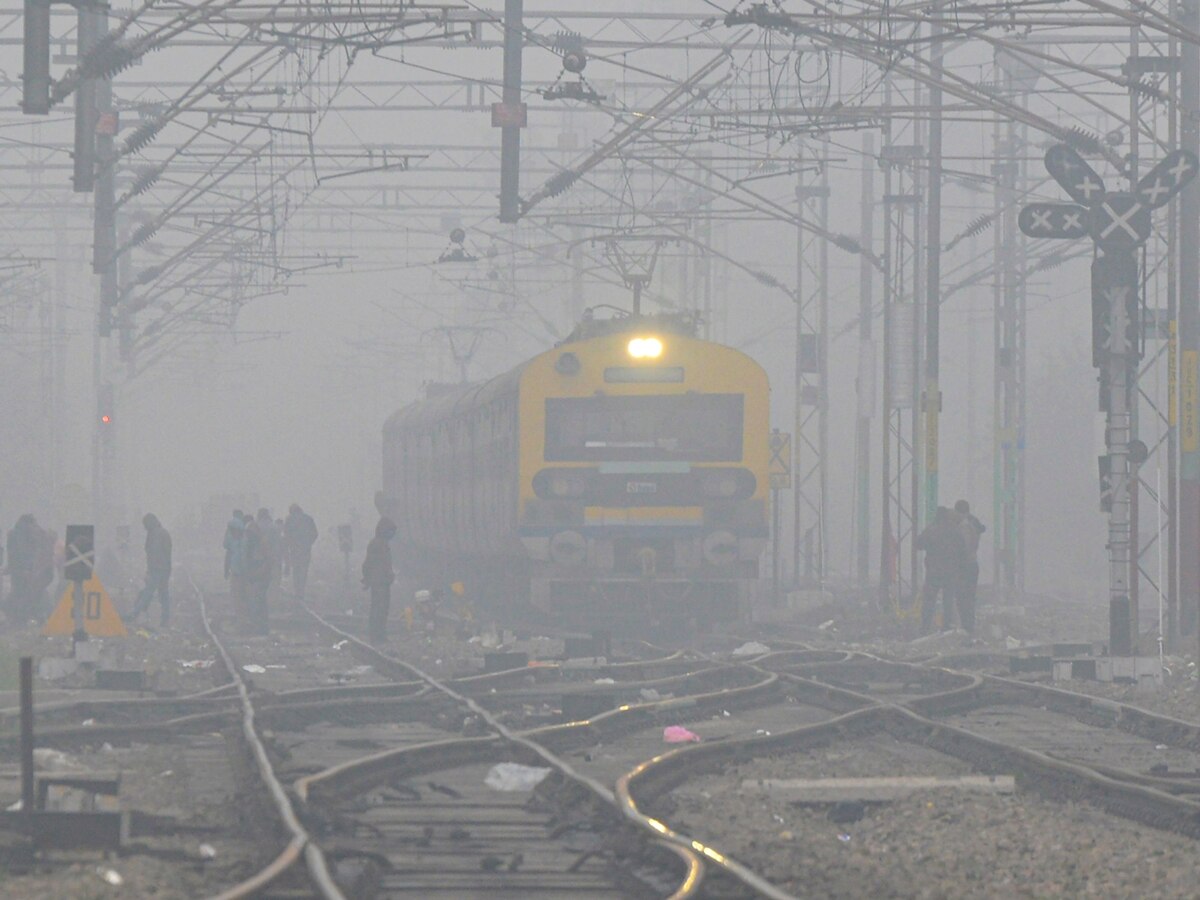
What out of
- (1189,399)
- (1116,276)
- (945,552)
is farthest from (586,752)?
(945,552)

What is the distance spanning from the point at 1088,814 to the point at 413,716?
573cm

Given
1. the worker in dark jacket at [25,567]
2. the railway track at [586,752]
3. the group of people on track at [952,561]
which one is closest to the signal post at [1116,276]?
the railway track at [586,752]

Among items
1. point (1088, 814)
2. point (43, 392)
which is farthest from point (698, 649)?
point (43, 392)

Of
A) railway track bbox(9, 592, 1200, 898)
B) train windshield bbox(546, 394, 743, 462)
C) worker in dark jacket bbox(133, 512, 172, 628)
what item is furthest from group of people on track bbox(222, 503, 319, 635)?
railway track bbox(9, 592, 1200, 898)

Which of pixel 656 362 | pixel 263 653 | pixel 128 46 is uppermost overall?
pixel 128 46

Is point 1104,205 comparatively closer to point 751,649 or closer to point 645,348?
point 751,649

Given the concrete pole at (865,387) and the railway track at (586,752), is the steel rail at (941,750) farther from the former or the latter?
the concrete pole at (865,387)

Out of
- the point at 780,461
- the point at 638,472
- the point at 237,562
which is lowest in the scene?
the point at 237,562

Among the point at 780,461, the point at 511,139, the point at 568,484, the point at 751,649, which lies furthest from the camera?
the point at 780,461

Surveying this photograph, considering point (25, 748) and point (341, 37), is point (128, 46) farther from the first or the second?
point (25, 748)

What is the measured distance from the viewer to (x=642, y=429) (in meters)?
22.8

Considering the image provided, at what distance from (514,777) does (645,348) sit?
13.0 meters

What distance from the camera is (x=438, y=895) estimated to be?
7.11 m

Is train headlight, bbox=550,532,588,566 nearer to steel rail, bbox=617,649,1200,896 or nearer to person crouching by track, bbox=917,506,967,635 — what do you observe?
person crouching by track, bbox=917,506,967,635
